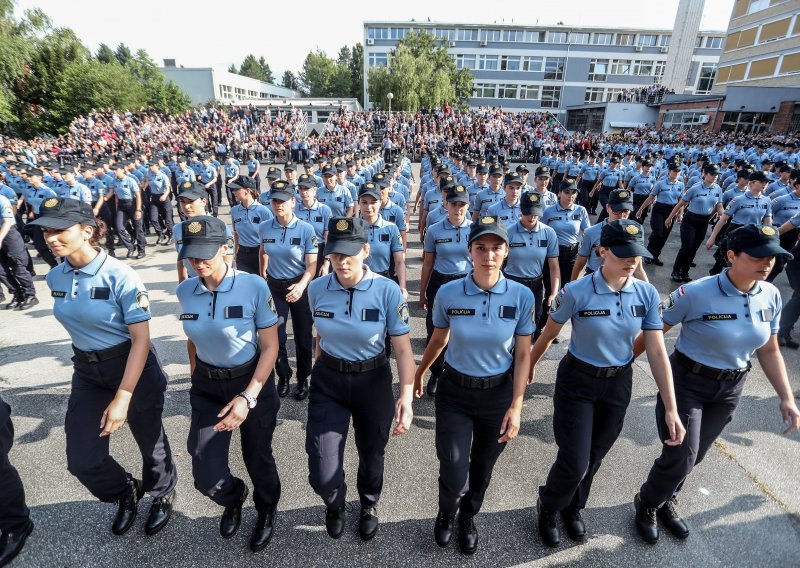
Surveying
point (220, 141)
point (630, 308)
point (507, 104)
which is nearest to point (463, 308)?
point (630, 308)

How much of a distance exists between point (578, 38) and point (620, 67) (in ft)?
22.3

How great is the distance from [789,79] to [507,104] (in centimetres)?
3022

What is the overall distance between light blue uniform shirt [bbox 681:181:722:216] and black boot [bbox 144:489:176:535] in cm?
941

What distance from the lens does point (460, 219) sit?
5031mm

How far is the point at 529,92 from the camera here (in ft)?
187

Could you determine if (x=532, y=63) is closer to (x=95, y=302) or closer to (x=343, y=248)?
(x=343, y=248)

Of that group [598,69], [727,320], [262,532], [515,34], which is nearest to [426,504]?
[262,532]

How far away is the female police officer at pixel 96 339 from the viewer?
2734 mm

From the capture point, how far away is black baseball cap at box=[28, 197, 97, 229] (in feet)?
8.65

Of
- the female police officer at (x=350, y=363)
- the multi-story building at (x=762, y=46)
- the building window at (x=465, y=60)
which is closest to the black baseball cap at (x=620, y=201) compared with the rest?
the female police officer at (x=350, y=363)

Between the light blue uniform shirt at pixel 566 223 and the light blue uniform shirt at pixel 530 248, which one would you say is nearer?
the light blue uniform shirt at pixel 530 248

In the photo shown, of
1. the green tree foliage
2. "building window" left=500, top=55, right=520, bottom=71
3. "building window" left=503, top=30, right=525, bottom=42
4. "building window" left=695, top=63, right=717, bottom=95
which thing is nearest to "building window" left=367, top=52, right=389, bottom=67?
the green tree foliage

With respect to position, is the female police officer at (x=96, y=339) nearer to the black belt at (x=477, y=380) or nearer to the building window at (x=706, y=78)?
the black belt at (x=477, y=380)

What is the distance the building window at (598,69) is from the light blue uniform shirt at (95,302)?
65386 mm
